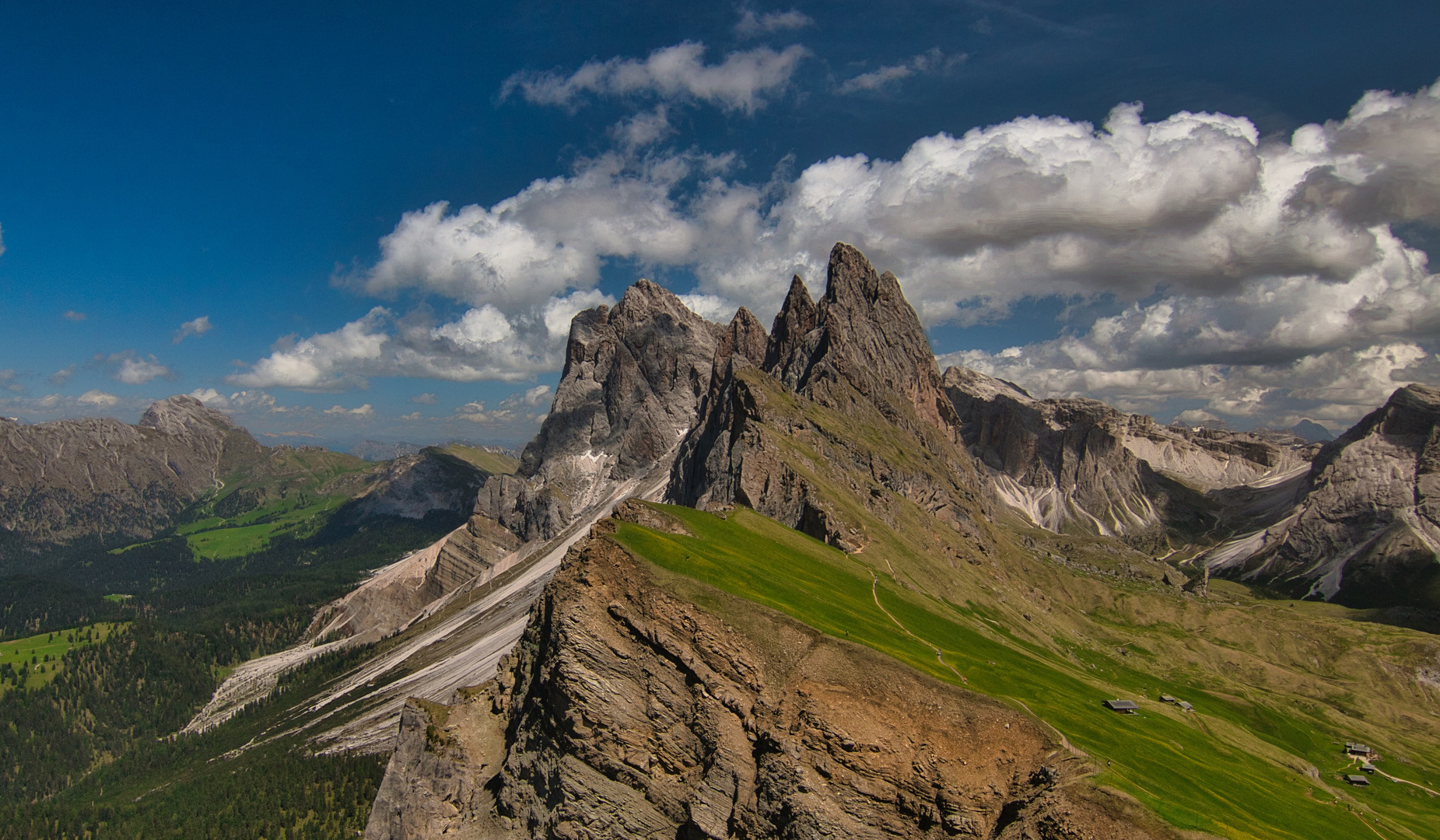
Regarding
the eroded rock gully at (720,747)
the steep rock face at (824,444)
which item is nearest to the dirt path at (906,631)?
the steep rock face at (824,444)

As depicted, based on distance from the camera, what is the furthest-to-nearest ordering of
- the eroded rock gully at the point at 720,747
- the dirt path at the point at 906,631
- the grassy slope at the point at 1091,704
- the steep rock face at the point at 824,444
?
the steep rock face at the point at 824,444 < the dirt path at the point at 906,631 < the grassy slope at the point at 1091,704 < the eroded rock gully at the point at 720,747

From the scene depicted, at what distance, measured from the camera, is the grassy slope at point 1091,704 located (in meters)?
44.6

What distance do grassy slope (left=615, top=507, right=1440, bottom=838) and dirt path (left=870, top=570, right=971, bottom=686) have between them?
565mm

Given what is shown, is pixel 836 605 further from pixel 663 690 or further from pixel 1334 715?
pixel 1334 715

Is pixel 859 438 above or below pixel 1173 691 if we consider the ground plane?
above

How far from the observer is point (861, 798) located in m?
34.0

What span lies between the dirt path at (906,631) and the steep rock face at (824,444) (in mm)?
8747

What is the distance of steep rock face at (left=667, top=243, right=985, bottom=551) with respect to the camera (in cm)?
9631

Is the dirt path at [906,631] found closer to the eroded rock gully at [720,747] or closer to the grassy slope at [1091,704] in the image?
Answer: the grassy slope at [1091,704]

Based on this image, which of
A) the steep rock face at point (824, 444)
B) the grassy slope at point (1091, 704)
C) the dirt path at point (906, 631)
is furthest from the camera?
the steep rock face at point (824, 444)

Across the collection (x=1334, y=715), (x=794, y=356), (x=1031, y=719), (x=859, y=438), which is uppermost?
(x=794, y=356)

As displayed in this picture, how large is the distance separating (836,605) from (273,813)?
137 m

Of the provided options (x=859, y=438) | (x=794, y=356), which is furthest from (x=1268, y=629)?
(x=794, y=356)

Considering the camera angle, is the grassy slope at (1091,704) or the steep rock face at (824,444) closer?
the grassy slope at (1091,704)
